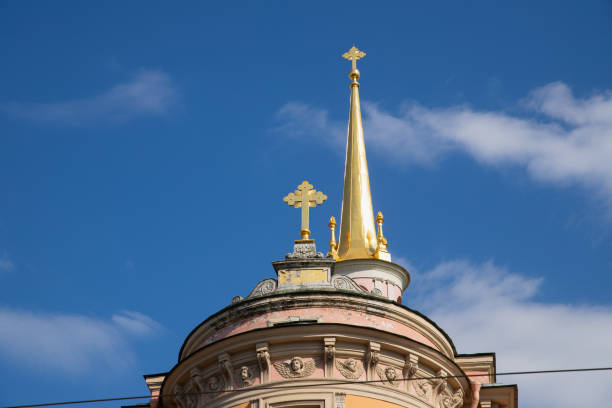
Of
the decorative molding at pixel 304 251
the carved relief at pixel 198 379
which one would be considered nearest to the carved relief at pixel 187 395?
the carved relief at pixel 198 379

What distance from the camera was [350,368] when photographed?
893 inches

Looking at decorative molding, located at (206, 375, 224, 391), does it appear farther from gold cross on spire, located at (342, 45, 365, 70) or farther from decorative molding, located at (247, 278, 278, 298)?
gold cross on spire, located at (342, 45, 365, 70)

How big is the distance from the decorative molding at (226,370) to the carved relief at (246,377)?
220 millimetres

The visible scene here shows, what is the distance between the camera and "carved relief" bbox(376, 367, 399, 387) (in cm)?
2280

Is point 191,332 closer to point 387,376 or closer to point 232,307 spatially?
point 232,307

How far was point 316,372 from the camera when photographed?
74.4 ft

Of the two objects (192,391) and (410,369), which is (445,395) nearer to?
(410,369)

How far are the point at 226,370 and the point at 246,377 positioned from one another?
0.46m

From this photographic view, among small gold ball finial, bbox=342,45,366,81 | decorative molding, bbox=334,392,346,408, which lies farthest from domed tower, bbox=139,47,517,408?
small gold ball finial, bbox=342,45,366,81

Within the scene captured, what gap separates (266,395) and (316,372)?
1036 millimetres

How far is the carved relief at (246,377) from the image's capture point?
22.8 metres

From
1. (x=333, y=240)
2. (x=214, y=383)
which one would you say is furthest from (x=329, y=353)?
(x=333, y=240)

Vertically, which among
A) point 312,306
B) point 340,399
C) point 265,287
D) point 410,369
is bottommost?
point 340,399

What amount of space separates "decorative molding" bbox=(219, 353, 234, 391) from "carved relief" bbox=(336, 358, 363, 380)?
2065 millimetres
